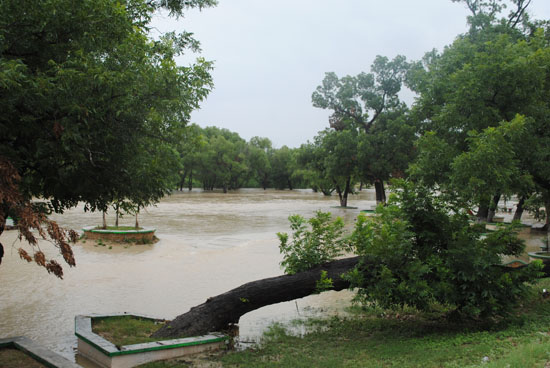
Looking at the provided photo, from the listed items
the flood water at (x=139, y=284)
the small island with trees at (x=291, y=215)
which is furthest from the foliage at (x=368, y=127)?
the small island with trees at (x=291, y=215)

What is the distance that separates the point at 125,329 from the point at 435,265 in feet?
17.5

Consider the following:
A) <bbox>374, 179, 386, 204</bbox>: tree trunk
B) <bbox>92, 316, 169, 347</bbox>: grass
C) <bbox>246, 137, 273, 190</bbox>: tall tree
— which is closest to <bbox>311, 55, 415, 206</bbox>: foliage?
<bbox>374, 179, 386, 204</bbox>: tree trunk

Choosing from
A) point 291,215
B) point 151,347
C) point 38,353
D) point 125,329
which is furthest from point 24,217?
point 291,215

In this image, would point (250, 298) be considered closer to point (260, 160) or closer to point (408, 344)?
point (408, 344)

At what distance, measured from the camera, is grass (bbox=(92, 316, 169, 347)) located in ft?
22.0

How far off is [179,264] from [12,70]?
11.2 meters

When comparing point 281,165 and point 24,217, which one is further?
point 281,165

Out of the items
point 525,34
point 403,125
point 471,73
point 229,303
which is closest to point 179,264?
point 229,303

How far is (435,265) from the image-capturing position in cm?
706

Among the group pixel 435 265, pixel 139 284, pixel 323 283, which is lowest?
pixel 139 284

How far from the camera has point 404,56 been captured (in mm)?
39531

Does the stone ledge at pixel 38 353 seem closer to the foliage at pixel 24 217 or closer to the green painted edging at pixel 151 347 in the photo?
the green painted edging at pixel 151 347

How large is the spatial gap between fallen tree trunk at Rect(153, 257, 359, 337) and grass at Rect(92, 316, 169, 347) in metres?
0.43

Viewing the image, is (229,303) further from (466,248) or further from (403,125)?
(403,125)
